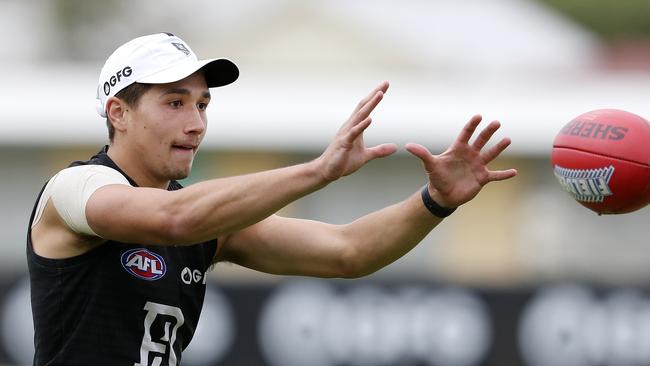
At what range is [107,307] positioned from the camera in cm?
511

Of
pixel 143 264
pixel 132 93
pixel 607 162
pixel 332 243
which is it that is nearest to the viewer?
pixel 143 264

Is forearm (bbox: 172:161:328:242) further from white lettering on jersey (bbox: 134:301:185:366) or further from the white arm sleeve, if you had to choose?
white lettering on jersey (bbox: 134:301:185:366)

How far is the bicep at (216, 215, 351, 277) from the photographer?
5.82m

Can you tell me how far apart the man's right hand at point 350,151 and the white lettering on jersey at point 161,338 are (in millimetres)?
1008

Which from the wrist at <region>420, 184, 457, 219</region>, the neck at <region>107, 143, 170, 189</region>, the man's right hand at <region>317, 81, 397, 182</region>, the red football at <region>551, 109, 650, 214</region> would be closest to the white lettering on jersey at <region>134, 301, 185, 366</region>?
the neck at <region>107, 143, 170, 189</region>

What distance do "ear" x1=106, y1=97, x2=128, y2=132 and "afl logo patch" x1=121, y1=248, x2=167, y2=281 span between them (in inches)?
21.4

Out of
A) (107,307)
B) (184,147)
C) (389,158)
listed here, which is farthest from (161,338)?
(389,158)

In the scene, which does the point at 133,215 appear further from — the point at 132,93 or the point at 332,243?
the point at 332,243

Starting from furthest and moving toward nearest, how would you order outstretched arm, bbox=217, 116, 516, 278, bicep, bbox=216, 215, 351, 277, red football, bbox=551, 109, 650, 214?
red football, bbox=551, 109, 650, 214 → bicep, bbox=216, 215, 351, 277 → outstretched arm, bbox=217, 116, 516, 278

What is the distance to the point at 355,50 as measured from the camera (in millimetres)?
30859

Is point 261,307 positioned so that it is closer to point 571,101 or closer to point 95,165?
point 95,165

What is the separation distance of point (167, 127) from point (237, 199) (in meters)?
0.73

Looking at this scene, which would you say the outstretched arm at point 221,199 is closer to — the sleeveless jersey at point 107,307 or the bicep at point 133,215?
the bicep at point 133,215

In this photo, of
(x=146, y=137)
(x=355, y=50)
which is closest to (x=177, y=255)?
(x=146, y=137)
